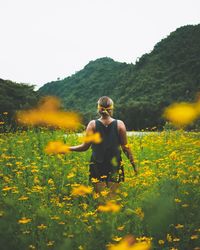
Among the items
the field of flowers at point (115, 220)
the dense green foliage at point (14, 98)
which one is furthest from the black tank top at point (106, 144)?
the dense green foliage at point (14, 98)

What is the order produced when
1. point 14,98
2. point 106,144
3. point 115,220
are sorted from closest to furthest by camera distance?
point 115,220
point 106,144
point 14,98

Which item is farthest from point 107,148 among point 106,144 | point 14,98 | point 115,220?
point 14,98

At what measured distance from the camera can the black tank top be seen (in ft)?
14.0

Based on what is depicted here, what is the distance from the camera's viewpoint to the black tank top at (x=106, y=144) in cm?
427

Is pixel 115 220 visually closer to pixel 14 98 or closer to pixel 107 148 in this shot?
pixel 107 148

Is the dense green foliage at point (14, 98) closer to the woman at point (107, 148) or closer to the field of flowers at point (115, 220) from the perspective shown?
the woman at point (107, 148)

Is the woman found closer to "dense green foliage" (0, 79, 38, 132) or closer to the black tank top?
the black tank top

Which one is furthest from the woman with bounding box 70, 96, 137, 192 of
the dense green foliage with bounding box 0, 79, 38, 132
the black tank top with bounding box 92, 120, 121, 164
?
the dense green foliage with bounding box 0, 79, 38, 132

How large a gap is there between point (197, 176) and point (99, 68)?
194ft

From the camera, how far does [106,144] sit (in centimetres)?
429

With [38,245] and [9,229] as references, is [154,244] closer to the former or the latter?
[38,245]

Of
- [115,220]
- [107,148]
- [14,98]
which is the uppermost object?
[14,98]

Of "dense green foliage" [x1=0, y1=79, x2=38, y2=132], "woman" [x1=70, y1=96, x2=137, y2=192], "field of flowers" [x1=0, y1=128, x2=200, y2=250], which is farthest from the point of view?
"dense green foliage" [x1=0, y1=79, x2=38, y2=132]

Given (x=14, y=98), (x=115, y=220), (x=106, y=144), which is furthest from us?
(x=14, y=98)
